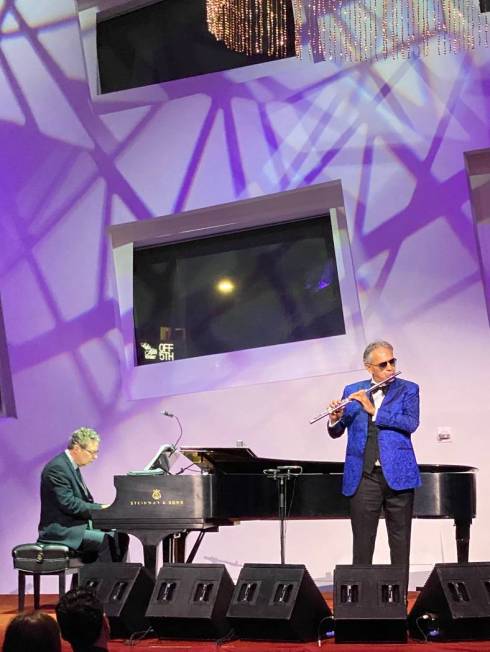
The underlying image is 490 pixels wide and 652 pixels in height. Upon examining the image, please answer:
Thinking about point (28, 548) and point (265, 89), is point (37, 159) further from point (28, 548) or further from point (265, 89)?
point (28, 548)

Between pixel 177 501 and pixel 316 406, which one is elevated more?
pixel 316 406

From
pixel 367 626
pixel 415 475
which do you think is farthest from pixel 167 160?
pixel 367 626

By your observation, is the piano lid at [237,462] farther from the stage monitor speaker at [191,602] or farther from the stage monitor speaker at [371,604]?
the stage monitor speaker at [371,604]

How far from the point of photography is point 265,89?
751 centimetres

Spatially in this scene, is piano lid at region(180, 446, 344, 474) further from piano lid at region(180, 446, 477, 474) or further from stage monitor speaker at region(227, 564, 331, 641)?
stage monitor speaker at region(227, 564, 331, 641)

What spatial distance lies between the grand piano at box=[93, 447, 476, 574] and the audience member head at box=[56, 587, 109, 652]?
7.93 ft

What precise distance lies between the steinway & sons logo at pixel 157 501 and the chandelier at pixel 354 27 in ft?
11.3

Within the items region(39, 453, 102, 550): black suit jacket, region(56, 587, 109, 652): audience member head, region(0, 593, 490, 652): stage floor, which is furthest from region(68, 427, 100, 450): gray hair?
region(56, 587, 109, 652): audience member head

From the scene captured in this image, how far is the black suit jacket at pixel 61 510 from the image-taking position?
239 inches

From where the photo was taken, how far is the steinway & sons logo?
5.08 m

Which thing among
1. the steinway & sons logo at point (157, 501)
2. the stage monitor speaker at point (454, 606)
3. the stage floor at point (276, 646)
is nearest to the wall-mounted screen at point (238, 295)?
the steinway & sons logo at point (157, 501)

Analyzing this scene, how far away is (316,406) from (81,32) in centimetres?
377

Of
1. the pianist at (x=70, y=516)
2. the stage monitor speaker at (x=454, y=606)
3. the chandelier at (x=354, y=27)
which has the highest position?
the chandelier at (x=354, y=27)

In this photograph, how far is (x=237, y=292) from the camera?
26.2 feet
